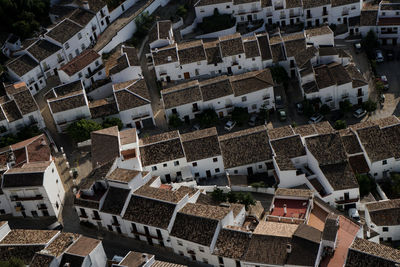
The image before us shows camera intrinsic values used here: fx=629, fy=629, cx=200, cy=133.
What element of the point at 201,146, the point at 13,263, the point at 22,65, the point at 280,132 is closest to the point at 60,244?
the point at 13,263

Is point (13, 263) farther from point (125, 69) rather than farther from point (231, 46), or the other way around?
point (231, 46)

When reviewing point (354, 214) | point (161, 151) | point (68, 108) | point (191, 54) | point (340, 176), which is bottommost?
point (354, 214)

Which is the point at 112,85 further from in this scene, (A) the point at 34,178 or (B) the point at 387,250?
(B) the point at 387,250

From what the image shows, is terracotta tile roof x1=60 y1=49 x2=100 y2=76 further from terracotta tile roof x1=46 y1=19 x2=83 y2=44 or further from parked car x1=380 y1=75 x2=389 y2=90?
parked car x1=380 y1=75 x2=389 y2=90

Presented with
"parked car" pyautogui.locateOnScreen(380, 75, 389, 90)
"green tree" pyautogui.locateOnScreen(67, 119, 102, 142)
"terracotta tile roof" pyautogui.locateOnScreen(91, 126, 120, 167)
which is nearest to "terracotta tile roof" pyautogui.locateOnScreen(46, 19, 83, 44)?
"green tree" pyautogui.locateOnScreen(67, 119, 102, 142)

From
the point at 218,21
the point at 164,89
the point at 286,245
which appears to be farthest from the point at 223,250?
the point at 218,21

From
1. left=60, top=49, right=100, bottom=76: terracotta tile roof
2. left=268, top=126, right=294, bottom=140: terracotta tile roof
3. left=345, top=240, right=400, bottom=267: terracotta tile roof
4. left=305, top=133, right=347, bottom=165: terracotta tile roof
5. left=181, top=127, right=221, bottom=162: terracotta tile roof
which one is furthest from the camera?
left=60, top=49, right=100, bottom=76: terracotta tile roof
